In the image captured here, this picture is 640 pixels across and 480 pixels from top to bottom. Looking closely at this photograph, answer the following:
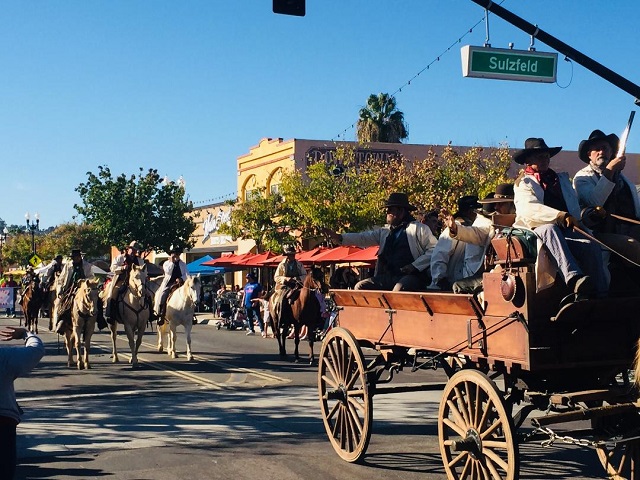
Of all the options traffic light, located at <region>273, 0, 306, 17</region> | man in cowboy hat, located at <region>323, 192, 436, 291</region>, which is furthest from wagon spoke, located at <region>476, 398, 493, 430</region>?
traffic light, located at <region>273, 0, 306, 17</region>

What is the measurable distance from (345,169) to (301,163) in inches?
195

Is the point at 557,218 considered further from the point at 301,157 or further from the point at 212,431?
the point at 301,157

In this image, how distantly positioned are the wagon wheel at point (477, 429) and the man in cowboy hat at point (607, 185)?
5.63 ft

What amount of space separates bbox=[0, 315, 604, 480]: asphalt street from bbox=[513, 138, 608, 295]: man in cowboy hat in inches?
97.6

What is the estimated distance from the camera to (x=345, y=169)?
37.2 meters

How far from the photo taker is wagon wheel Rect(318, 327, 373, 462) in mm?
8078

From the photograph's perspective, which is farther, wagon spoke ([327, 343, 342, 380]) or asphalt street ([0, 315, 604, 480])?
wagon spoke ([327, 343, 342, 380])

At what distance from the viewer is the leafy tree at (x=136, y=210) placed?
50.1 metres

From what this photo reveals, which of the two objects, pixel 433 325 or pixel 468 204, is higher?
pixel 468 204

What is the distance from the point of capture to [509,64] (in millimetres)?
13500

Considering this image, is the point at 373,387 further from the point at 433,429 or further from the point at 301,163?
the point at 301,163

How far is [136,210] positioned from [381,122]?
15.8 m

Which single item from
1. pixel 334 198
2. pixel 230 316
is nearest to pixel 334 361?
pixel 230 316

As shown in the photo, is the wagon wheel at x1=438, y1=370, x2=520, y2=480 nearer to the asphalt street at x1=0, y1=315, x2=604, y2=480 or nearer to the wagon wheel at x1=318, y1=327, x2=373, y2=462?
the asphalt street at x1=0, y1=315, x2=604, y2=480
